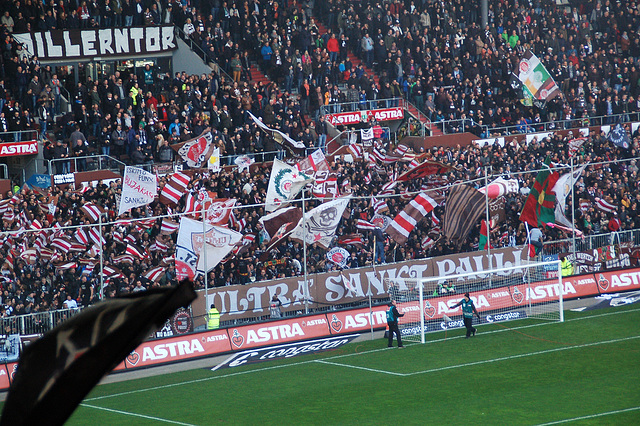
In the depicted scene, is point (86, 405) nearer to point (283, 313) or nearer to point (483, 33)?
point (283, 313)

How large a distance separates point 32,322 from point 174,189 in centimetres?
624

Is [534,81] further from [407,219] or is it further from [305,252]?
[305,252]

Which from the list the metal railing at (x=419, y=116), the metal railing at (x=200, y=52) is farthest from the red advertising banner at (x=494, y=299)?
the metal railing at (x=200, y=52)

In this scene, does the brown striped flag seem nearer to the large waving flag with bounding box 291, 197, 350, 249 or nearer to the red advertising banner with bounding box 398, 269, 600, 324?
the red advertising banner with bounding box 398, 269, 600, 324

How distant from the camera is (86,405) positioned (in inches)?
760

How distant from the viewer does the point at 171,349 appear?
74.3ft

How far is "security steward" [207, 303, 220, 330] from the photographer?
23.2m

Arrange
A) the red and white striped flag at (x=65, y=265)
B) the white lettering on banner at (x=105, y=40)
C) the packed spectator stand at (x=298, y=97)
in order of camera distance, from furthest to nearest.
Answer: the white lettering on banner at (x=105, y=40) → the packed spectator stand at (x=298, y=97) → the red and white striped flag at (x=65, y=265)

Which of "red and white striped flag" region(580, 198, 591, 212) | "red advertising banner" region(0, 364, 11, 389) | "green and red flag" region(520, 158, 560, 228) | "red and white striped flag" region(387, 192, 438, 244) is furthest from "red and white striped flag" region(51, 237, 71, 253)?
"red and white striped flag" region(580, 198, 591, 212)

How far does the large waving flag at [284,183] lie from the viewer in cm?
2511

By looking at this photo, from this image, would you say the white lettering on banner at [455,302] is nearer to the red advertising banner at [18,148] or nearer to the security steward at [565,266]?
the security steward at [565,266]

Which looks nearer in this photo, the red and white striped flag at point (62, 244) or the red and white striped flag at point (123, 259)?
the red and white striped flag at point (62, 244)

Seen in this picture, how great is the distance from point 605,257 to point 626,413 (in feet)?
41.9

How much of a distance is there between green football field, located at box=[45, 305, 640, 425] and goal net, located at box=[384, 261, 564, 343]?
2.39ft
